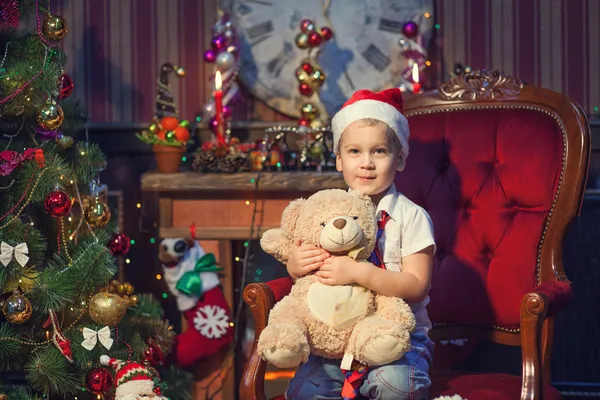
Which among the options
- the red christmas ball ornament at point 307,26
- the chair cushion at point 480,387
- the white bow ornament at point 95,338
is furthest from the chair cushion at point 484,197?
the white bow ornament at point 95,338

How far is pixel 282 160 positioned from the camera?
3439mm

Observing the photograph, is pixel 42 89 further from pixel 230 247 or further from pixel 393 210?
pixel 393 210

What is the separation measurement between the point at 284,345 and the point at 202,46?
195 cm

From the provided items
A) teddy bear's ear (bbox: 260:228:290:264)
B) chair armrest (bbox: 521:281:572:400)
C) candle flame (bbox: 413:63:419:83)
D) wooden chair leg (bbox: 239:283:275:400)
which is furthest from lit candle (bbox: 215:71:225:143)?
chair armrest (bbox: 521:281:572:400)

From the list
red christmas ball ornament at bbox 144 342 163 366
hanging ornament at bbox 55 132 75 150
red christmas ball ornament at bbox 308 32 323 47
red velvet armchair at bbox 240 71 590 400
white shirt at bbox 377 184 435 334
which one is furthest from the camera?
red christmas ball ornament at bbox 308 32 323 47

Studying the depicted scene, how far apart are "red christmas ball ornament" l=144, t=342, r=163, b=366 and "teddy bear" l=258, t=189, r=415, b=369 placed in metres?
0.93

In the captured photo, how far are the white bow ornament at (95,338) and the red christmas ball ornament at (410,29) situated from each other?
5.41ft

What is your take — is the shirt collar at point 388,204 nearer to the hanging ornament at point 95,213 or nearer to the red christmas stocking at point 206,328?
the hanging ornament at point 95,213

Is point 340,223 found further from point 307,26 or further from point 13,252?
point 307,26

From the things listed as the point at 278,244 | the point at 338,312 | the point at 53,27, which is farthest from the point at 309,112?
the point at 338,312

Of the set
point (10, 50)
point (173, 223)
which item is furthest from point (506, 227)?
point (10, 50)

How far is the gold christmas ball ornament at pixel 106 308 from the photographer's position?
282 cm

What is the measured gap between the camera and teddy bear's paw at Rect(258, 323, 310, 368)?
2.09 m

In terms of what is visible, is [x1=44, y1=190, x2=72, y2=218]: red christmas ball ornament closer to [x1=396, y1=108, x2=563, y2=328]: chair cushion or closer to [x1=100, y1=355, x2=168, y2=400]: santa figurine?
[x1=100, y1=355, x2=168, y2=400]: santa figurine
